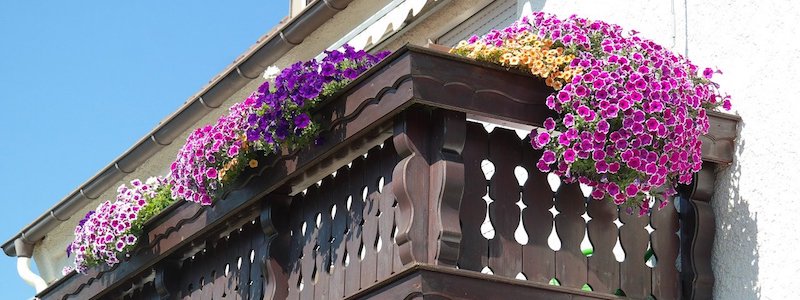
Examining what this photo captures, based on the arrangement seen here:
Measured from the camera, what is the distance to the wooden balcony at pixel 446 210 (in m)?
6.03

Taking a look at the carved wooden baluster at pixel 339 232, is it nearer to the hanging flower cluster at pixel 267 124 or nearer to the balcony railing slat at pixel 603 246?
the hanging flower cluster at pixel 267 124

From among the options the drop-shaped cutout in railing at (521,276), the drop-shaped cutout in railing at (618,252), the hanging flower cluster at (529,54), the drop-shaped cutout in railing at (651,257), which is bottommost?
the drop-shaped cutout in railing at (521,276)

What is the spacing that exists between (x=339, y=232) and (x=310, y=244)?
34cm

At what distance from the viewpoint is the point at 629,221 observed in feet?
21.6

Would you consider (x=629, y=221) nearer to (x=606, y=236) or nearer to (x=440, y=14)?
(x=606, y=236)

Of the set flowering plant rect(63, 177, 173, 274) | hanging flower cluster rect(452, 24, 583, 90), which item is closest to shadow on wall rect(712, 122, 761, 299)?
hanging flower cluster rect(452, 24, 583, 90)

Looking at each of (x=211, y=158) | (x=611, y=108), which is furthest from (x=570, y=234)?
(x=211, y=158)

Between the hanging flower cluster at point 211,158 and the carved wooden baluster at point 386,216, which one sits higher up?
the hanging flower cluster at point 211,158

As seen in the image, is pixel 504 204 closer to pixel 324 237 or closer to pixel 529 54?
pixel 529 54

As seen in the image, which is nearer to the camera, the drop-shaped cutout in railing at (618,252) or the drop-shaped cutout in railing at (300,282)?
the drop-shaped cutout in railing at (618,252)

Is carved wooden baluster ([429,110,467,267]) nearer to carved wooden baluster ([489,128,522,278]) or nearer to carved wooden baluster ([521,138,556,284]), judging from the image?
carved wooden baluster ([489,128,522,278])

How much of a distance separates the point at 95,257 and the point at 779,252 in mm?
4773

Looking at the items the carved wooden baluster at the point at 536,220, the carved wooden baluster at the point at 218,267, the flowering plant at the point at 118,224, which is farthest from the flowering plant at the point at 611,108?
the flowering plant at the point at 118,224

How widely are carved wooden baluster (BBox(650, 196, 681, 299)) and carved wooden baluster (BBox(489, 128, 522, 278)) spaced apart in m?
0.76
